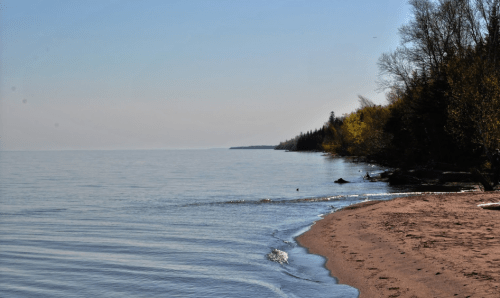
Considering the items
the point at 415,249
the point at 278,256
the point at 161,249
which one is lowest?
the point at 278,256

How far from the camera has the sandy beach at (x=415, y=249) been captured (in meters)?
9.77

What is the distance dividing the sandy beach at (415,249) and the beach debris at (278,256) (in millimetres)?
1174

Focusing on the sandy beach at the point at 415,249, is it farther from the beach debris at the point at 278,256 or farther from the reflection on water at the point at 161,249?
the beach debris at the point at 278,256

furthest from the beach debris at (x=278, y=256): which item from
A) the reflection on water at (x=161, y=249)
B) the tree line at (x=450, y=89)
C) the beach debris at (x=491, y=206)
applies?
the tree line at (x=450, y=89)

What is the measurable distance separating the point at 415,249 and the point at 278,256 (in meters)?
4.55

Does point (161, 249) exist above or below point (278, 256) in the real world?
above

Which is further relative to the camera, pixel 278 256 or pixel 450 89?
pixel 450 89

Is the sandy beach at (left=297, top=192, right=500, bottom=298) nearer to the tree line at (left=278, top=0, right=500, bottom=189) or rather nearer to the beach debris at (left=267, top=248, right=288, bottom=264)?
the beach debris at (left=267, top=248, right=288, bottom=264)

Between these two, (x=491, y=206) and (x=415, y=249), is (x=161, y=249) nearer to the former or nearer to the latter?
(x=415, y=249)

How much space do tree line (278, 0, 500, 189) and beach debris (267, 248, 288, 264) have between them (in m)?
24.1

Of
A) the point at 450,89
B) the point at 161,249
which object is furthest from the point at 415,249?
the point at 450,89

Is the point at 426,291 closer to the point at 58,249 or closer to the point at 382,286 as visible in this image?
the point at 382,286

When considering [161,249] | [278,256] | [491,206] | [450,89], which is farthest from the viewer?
[450,89]

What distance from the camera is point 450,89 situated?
41.2 metres
